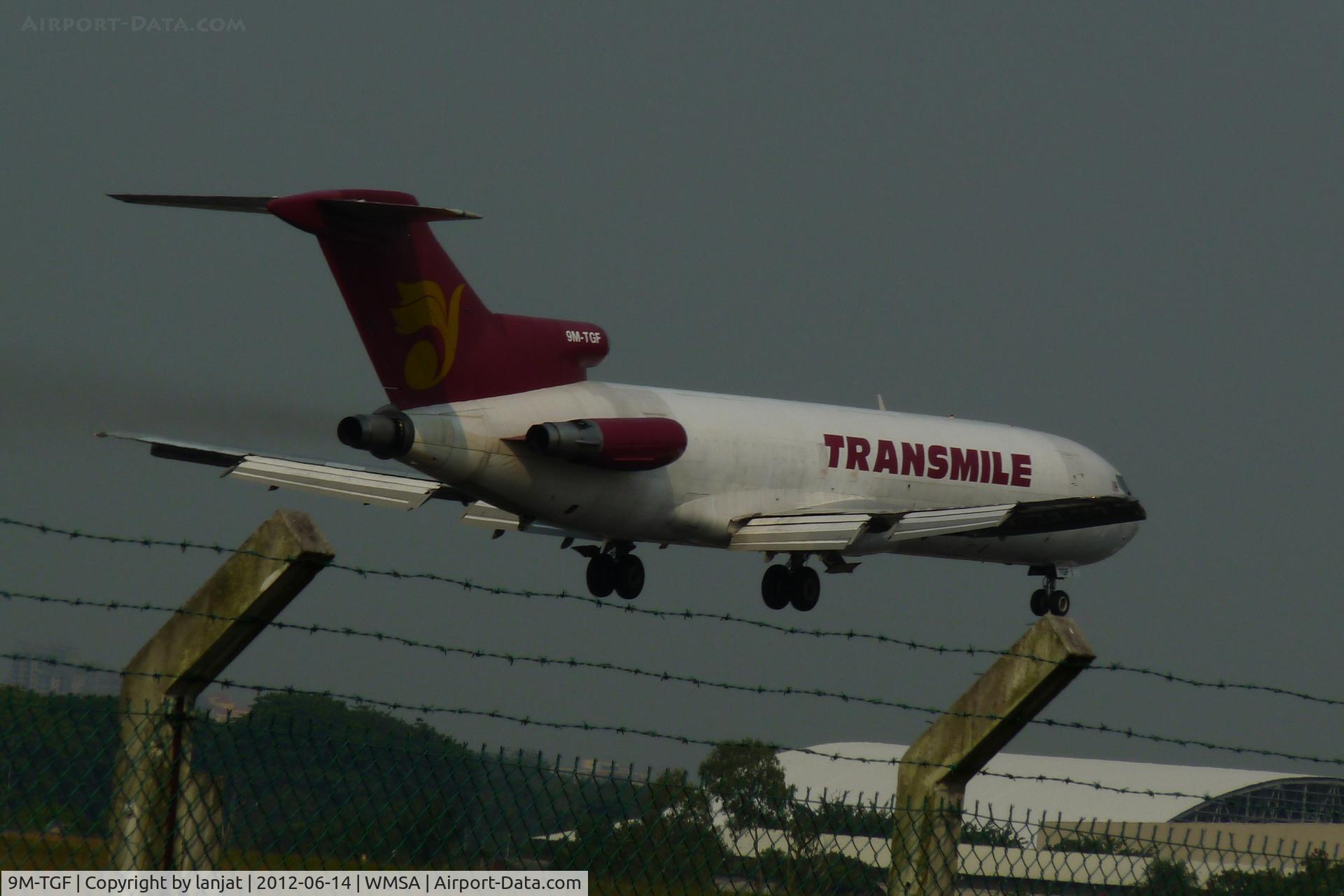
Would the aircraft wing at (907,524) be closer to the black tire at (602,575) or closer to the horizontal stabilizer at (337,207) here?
the black tire at (602,575)

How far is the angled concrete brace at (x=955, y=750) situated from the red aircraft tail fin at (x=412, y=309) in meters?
16.6

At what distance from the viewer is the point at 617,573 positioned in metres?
31.4

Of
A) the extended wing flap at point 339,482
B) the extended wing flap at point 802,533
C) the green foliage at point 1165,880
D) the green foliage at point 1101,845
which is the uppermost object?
the extended wing flap at point 339,482

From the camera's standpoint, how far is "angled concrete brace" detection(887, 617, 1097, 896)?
8.18 m

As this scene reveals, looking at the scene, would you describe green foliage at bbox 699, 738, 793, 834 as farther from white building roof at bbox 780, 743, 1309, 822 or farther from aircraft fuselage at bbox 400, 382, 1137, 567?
white building roof at bbox 780, 743, 1309, 822

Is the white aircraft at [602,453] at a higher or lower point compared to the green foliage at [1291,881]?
higher

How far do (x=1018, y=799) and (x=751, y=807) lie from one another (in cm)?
6493

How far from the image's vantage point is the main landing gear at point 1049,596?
3832 centimetres

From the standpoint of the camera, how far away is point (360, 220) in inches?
983

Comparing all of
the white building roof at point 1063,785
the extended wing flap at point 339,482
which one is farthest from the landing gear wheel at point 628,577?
the white building roof at point 1063,785

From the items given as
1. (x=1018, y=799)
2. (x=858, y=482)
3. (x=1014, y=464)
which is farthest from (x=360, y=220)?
(x=1018, y=799)

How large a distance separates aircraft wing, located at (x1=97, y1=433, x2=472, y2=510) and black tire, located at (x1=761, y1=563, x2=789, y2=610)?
6.31m

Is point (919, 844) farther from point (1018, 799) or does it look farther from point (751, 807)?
point (1018, 799)

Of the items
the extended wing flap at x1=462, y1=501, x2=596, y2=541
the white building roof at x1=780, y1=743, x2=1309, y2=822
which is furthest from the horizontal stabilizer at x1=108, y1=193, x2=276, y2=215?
the white building roof at x1=780, y1=743, x2=1309, y2=822
